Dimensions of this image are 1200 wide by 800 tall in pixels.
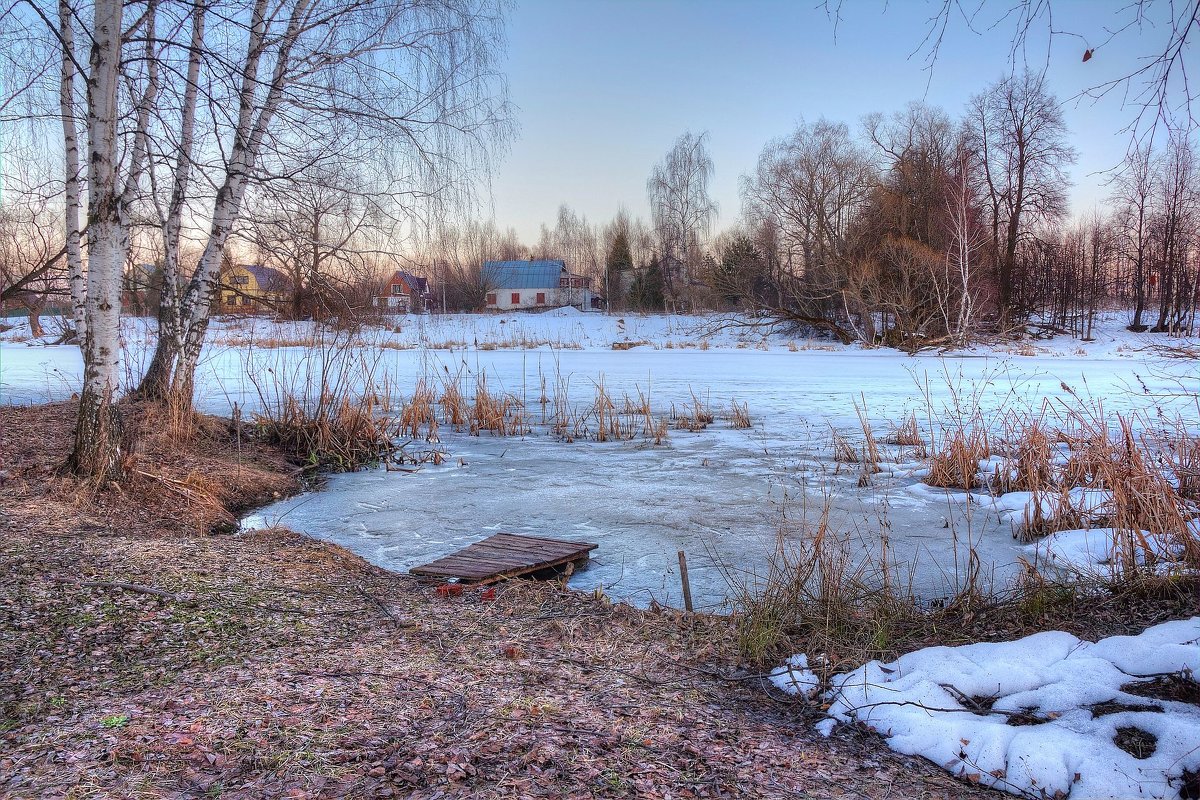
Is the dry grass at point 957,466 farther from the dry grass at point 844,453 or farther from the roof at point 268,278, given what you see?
the roof at point 268,278

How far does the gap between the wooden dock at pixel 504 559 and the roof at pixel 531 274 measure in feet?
168

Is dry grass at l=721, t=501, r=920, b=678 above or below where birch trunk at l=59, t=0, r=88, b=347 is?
below

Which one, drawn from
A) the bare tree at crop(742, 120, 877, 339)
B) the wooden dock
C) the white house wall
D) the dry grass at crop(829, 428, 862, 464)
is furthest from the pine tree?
the wooden dock

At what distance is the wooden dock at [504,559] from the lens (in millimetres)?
4117

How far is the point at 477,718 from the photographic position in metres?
2.32

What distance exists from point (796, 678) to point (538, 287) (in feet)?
188

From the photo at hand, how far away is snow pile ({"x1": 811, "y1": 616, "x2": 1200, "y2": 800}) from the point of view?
2.04 metres

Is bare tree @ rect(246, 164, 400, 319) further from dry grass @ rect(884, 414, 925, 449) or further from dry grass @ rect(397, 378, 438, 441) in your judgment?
dry grass @ rect(884, 414, 925, 449)

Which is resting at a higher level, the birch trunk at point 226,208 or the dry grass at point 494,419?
the birch trunk at point 226,208

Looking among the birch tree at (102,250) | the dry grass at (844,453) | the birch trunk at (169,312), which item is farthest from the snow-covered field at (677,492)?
the birch tree at (102,250)

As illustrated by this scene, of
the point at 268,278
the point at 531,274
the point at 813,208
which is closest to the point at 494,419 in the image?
the point at 268,278

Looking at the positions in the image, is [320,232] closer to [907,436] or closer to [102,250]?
[102,250]

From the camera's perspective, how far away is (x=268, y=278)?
7398 mm

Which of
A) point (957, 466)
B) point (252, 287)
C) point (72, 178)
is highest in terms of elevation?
point (72, 178)
